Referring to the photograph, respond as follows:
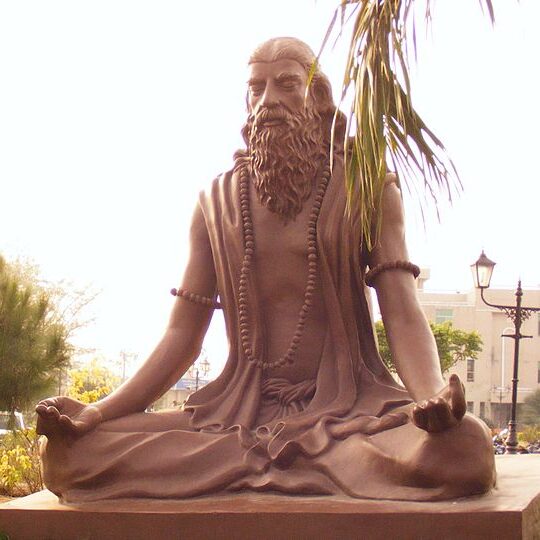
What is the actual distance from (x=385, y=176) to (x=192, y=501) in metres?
1.69

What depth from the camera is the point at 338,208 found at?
500 centimetres

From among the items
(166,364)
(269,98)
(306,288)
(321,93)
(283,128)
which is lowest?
(166,364)

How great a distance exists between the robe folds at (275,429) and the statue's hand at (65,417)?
0.05 metres

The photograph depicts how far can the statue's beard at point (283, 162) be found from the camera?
508 centimetres

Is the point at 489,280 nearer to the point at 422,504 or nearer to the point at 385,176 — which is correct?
the point at 385,176

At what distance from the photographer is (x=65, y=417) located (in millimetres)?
4340

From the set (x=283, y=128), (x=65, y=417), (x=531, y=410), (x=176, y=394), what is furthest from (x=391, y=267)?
(x=531, y=410)

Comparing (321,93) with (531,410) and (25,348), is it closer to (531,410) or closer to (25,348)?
(25,348)

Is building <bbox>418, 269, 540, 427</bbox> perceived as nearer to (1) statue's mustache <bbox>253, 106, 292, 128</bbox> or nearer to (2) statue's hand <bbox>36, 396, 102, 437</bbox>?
(1) statue's mustache <bbox>253, 106, 292, 128</bbox>

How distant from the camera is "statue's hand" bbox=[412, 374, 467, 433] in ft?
12.9

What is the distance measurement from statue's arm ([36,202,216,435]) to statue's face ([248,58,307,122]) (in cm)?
63

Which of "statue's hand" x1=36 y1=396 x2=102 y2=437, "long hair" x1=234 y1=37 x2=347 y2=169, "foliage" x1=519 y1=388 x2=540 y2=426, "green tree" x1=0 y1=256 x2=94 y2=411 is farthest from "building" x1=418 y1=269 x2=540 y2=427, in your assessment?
"statue's hand" x1=36 y1=396 x2=102 y2=437

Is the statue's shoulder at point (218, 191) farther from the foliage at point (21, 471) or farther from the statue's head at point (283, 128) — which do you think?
the foliage at point (21, 471)

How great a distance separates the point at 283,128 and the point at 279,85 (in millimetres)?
212
